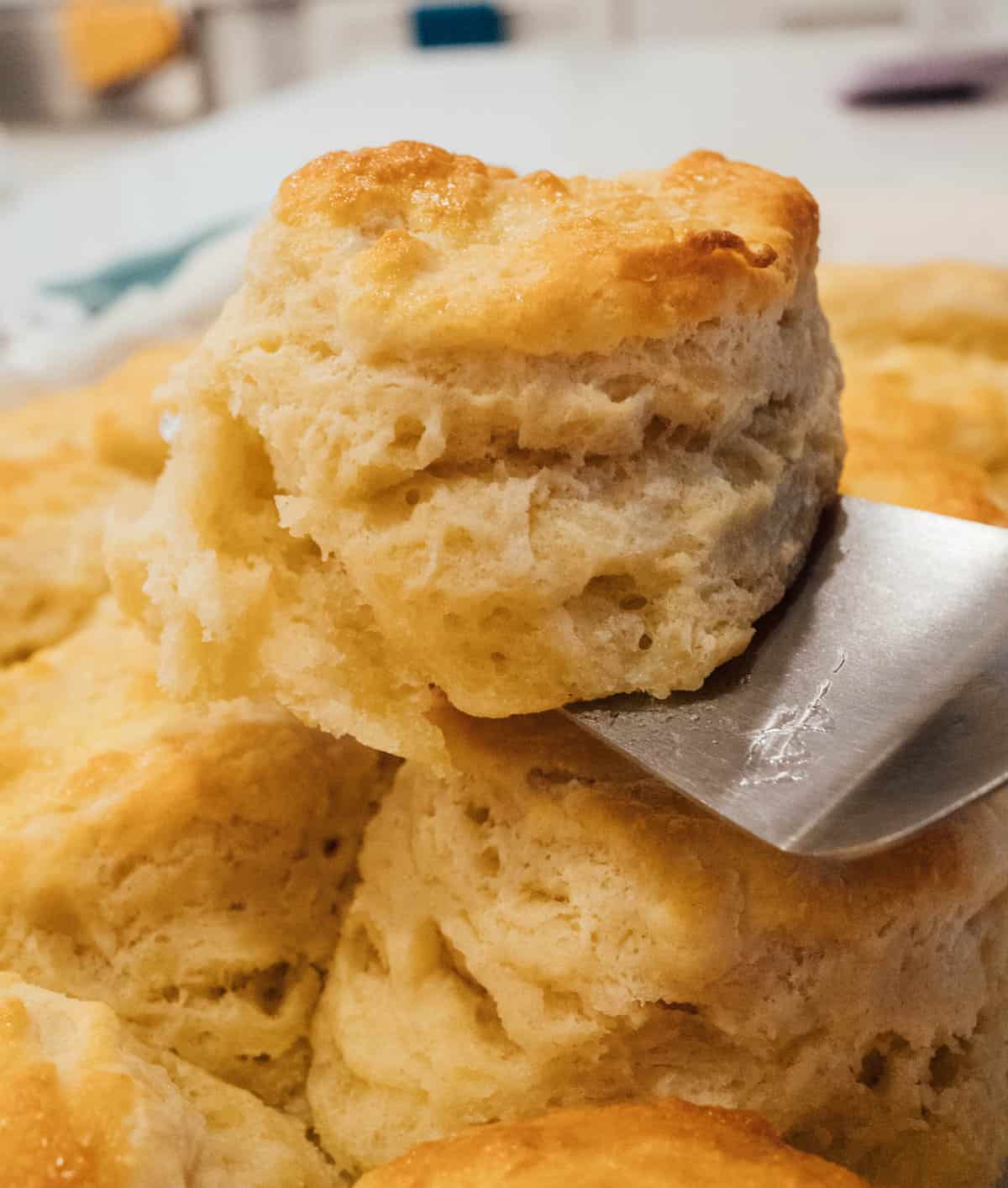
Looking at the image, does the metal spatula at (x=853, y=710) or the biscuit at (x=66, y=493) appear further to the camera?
the biscuit at (x=66, y=493)

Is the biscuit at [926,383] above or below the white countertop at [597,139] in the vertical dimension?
above

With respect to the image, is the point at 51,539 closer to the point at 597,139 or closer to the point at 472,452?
the point at 472,452

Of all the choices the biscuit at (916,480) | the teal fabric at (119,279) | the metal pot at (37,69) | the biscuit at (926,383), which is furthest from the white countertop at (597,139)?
the metal pot at (37,69)

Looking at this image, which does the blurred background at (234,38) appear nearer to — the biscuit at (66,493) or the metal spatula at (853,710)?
the biscuit at (66,493)

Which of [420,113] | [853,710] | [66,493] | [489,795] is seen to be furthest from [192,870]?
[420,113]

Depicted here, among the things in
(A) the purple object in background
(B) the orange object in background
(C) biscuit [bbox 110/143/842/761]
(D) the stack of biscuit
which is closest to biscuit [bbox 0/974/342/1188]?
(D) the stack of biscuit

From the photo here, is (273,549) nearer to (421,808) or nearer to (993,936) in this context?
(421,808)
